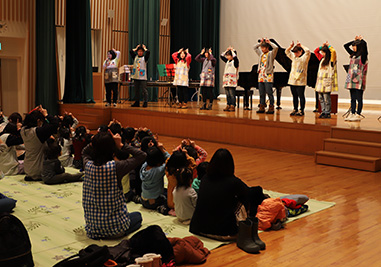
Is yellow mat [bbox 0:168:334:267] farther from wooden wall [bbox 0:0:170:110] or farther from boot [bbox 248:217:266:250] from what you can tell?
wooden wall [bbox 0:0:170:110]

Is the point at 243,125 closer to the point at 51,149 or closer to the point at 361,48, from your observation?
the point at 361,48

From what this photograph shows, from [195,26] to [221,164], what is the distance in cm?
1208

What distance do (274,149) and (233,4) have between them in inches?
327

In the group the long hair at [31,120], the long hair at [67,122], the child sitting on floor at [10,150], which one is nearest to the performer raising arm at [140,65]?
the long hair at [67,122]

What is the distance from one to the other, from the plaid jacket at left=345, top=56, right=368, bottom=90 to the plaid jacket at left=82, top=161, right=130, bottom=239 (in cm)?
567

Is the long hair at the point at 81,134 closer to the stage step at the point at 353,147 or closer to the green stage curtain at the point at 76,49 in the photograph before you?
the stage step at the point at 353,147

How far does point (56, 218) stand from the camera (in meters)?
4.04

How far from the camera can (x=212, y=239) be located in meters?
3.54

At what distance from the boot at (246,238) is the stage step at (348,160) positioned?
3.48m

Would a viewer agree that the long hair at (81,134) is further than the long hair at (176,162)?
Yes

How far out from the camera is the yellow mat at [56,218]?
336 centimetres

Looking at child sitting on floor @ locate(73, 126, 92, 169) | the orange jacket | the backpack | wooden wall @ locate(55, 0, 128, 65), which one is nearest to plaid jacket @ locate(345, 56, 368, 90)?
child sitting on floor @ locate(73, 126, 92, 169)

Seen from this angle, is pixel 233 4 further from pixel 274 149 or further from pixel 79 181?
pixel 79 181

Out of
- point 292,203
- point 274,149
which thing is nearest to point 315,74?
point 274,149
